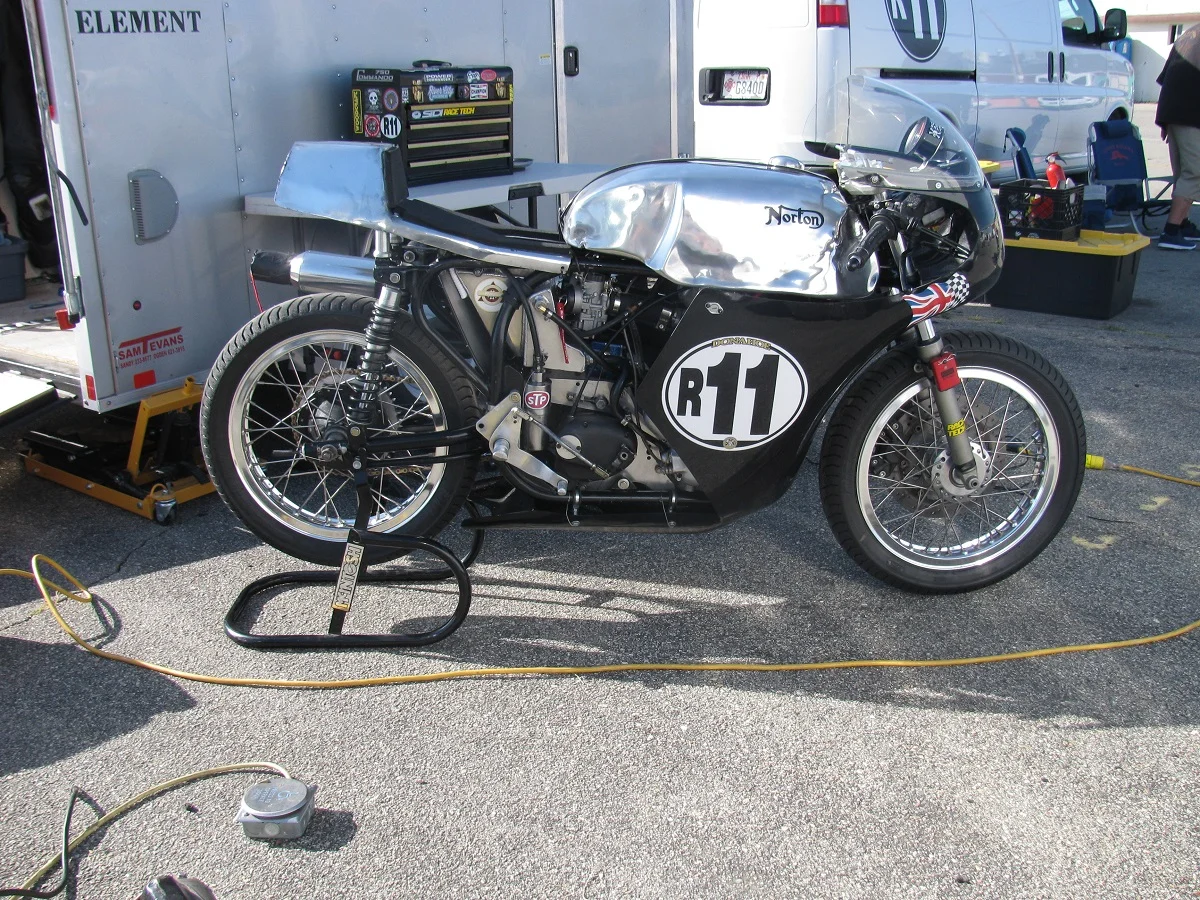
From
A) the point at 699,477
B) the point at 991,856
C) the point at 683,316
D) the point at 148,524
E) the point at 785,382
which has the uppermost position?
the point at 683,316

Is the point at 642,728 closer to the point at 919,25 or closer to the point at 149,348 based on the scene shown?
the point at 149,348

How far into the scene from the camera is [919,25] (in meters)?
7.69

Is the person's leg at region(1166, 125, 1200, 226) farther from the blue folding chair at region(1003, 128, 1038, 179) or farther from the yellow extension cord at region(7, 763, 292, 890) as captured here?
the yellow extension cord at region(7, 763, 292, 890)

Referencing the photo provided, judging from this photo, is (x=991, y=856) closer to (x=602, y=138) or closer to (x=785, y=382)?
(x=785, y=382)

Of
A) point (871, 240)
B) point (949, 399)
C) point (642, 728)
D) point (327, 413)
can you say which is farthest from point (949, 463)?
point (327, 413)

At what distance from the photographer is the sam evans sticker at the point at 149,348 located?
12.8ft

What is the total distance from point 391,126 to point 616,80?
2.17 metres

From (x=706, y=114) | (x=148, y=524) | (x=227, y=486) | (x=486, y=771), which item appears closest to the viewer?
(x=486, y=771)

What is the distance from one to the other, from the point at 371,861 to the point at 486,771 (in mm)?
388

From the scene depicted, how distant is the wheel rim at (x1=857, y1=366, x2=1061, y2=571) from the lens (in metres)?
3.38

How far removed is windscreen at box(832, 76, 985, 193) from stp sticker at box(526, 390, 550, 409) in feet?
3.50

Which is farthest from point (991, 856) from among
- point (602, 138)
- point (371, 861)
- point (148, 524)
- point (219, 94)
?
point (602, 138)

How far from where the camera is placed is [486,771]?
106 inches

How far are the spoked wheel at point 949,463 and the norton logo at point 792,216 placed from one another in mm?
533
